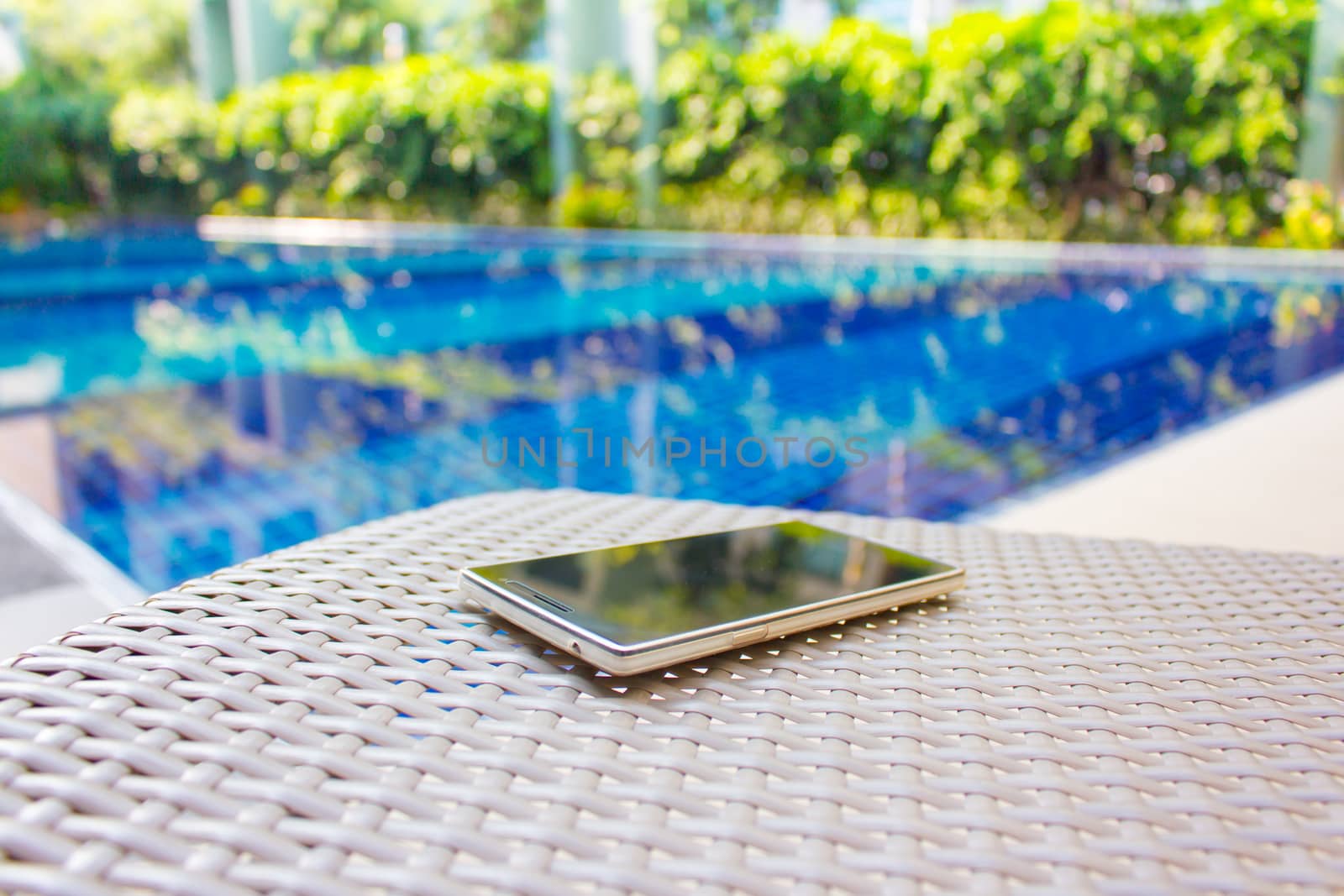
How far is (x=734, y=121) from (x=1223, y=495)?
989 centimetres

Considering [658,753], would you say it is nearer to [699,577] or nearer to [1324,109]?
[699,577]

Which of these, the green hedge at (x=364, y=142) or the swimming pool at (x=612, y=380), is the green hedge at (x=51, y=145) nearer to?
the green hedge at (x=364, y=142)

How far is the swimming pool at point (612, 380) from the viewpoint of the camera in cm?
338

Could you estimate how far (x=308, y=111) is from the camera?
49.1 feet

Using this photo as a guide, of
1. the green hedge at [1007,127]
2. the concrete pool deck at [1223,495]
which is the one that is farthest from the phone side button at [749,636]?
the green hedge at [1007,127]

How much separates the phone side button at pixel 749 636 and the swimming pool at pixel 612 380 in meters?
2.26

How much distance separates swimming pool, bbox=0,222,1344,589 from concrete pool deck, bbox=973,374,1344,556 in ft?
1.38

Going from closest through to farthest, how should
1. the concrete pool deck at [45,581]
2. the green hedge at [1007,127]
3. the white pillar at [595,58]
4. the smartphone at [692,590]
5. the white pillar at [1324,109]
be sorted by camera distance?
the smartphone at [692,590], the concrete pool deck at [45,581], the white pillar at [1324,109], the green hedge at [1007,127], the white pillar at [595,58]

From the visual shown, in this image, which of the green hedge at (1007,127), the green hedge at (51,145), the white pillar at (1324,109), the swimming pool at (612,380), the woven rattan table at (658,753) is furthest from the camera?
the green hedge at (51,145)

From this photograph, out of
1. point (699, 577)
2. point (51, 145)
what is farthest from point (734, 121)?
point (51, 145)

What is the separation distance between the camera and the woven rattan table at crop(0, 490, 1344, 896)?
51 centimetres

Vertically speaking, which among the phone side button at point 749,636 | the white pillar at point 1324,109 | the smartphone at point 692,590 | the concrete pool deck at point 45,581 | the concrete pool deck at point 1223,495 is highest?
the white pillar at point 1324,109

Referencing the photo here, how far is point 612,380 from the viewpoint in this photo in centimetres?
511

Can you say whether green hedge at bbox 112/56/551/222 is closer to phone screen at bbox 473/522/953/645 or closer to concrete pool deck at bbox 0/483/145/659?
concrete pool deck at bbox 0/483/145/659
